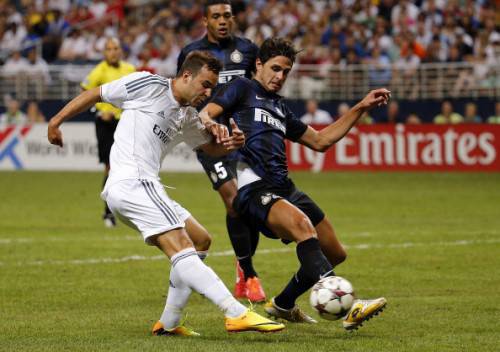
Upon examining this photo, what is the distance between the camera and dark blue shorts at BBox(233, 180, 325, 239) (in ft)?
24.9

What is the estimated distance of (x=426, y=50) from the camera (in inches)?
1032

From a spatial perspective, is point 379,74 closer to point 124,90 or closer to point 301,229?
point 301,229

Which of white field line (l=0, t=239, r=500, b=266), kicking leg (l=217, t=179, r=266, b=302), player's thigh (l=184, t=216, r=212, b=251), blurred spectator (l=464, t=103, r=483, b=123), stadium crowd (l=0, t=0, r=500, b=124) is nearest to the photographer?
player's thigh (l=184, t=216, r=212, b=251)

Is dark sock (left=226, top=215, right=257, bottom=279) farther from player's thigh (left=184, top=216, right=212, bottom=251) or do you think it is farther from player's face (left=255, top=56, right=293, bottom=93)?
player's face (left=255, top=56, right=293, bottom=93)

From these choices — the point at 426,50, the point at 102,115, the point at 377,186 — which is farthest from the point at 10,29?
the point at 102,115

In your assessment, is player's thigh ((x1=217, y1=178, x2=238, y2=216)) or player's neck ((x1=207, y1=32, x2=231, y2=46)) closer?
player's thigh ((x1=217, y1=178, x2=238, y2=216))

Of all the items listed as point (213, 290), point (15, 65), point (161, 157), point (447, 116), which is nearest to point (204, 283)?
point (213, 290)

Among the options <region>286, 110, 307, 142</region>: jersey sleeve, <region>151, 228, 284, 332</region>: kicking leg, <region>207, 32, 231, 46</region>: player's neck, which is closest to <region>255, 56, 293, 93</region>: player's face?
<region>286, 110, 307, 142</region>: jersey sleeve

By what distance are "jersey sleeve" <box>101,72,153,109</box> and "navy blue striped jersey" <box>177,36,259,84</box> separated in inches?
113

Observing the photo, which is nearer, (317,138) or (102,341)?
(102,341)

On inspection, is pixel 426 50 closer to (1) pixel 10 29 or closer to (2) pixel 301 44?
(2) pixel 301 44

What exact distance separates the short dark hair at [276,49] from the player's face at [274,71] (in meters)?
0.03

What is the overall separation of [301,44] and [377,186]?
7800 millimetres

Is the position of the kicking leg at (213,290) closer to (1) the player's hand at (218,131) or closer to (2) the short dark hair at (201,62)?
(1) the player's hand at (218,131)
